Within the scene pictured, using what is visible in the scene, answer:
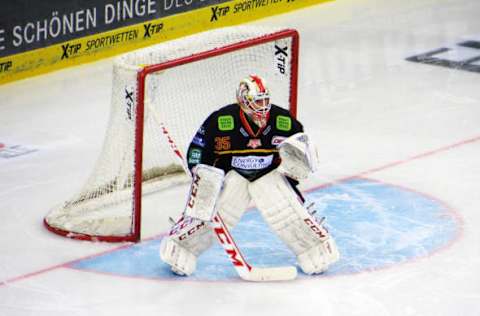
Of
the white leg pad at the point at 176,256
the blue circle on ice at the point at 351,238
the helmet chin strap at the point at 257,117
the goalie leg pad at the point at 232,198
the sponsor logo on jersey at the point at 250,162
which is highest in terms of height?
the helmet chin strap at the point at 257,117

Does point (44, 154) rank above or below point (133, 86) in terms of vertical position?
below

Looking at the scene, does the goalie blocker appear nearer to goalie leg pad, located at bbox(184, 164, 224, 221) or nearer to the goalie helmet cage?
goalie leg pad, located at bbox(184, 164, 224, 221)

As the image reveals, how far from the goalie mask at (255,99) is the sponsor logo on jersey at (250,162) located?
20cm

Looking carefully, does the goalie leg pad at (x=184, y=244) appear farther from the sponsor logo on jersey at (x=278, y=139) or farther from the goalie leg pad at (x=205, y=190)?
the sponsor logo on jersey at (x=278, y=139)

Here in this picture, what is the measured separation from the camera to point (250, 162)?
769cm

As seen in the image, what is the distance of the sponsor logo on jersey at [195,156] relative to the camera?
756 centimetres

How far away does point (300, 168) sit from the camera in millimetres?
7590

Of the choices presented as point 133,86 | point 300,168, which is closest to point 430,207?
point 300,168

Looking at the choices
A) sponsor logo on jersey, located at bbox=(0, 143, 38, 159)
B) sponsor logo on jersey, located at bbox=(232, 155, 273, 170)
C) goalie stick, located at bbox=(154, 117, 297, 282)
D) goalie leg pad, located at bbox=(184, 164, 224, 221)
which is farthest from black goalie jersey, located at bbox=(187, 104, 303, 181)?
sponsor logo on jersey, located at bbox=(0, 143, 38, 159)

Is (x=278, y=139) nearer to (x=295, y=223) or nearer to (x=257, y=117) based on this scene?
(x=257, y=117)

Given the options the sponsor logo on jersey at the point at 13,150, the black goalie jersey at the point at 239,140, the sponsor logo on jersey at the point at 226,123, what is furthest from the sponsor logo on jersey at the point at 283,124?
the sponsor logo on jersey at the point at 13,150

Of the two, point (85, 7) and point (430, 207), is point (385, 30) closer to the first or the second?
point (85, 7)

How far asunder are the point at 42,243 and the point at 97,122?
2790mm

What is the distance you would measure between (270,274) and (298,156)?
0.67 metres
